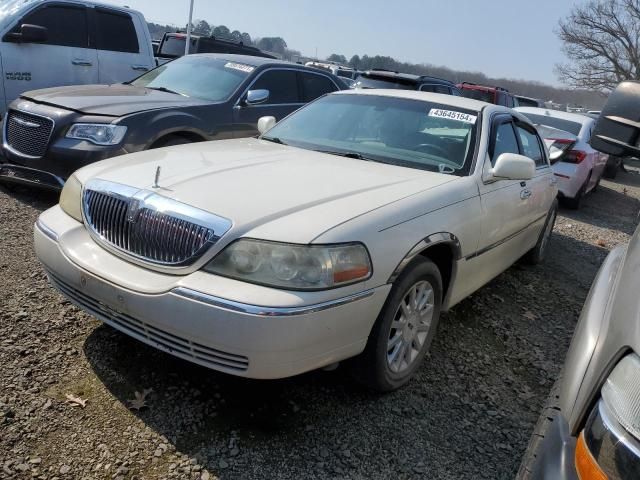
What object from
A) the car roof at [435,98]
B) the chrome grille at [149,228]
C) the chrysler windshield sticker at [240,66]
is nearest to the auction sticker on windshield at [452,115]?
the car roof at [435,98]

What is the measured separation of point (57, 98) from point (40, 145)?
0.55 metres

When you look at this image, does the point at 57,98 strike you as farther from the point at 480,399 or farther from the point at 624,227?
the point at 624,227

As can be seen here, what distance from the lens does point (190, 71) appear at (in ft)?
22.1

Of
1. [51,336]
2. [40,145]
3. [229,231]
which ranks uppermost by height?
[229,231]

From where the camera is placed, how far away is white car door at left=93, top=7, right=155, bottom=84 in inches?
320

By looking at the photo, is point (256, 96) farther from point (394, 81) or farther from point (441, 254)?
point (394, 81)

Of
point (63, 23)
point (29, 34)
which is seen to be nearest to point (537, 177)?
point (29, 34)

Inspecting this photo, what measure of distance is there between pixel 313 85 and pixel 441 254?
4.95m

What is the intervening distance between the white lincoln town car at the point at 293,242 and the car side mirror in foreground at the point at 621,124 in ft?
2.82

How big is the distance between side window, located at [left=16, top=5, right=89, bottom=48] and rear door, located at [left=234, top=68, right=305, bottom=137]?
10.0 feet

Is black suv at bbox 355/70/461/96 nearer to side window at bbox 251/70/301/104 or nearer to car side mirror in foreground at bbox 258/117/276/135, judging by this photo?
side window at bbox 251/70/301/104

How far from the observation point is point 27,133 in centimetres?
538

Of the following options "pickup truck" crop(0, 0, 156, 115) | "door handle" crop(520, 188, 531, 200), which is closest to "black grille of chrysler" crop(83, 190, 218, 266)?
"door handle" crop(520, 188, 531, 200)

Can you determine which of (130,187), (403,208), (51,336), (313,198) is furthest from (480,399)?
(51,336)
